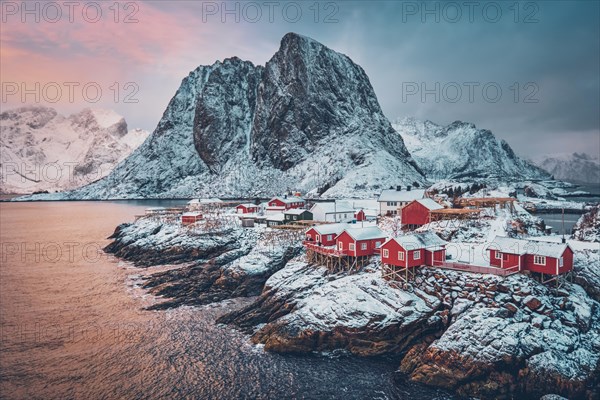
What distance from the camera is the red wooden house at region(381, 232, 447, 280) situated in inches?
1428

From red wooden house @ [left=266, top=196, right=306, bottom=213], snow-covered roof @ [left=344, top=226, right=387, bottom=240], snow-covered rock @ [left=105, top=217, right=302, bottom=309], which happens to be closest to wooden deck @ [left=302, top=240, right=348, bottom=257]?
snow-covered roof @ [left=344, top=226, right=387, bottom=240]

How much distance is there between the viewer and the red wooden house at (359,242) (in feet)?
139

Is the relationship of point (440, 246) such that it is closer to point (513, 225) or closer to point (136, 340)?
point (513, 225)

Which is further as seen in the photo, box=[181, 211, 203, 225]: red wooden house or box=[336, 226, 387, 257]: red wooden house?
box=[181, 211, 203, 225]: red wooden house

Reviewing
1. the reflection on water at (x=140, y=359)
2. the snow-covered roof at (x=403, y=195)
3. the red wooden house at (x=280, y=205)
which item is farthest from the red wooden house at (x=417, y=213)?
the red wooden house at (x=280, y=205)

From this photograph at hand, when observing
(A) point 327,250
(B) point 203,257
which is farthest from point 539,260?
(B) point 203,257

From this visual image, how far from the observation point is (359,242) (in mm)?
42594

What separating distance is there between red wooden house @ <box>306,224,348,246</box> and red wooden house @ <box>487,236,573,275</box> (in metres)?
19.0

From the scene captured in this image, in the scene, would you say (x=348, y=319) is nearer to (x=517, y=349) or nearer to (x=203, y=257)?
(x=517, y=349)

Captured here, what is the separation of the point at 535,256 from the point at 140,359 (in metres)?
34.9

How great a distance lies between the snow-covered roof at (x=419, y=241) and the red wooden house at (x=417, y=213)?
1726cm

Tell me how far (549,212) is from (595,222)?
63.0 meters

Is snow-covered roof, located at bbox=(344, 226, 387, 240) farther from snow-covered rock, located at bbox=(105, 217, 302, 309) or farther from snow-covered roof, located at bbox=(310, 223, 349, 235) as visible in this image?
snow-covered rock, located at bbox=(105, 217, 302, 309)

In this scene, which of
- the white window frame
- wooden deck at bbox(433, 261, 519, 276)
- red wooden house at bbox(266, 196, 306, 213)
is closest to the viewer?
the white window frame
